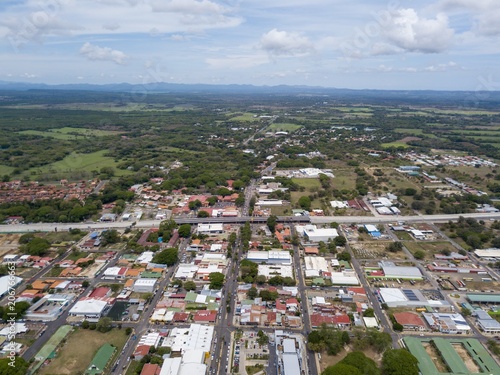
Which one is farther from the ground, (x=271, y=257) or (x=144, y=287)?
(x=271, y=257)

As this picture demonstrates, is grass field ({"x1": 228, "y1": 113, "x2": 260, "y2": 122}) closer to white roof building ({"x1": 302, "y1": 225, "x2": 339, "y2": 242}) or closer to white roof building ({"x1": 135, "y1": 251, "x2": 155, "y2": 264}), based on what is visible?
white roof building ({"x1": 302, "y1": 225, "x2": 339, "y2": 242})

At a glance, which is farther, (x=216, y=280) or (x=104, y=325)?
(x=216, y=280)

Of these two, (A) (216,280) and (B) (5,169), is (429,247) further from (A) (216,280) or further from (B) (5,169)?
(B) (5,169)

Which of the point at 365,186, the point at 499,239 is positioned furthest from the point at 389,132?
the point at 499,239

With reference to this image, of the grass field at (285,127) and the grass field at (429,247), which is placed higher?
the grass field at (285,127)

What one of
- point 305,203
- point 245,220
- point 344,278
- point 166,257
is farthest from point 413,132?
point 166,257

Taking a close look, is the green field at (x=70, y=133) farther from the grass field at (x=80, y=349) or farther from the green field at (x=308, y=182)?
the grass field at (x=80, y=349)

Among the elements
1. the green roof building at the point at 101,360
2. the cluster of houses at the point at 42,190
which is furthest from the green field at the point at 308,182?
the green roof building at the point at 101,360

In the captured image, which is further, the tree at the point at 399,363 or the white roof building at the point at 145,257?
the white roof building at the point at 145,257
